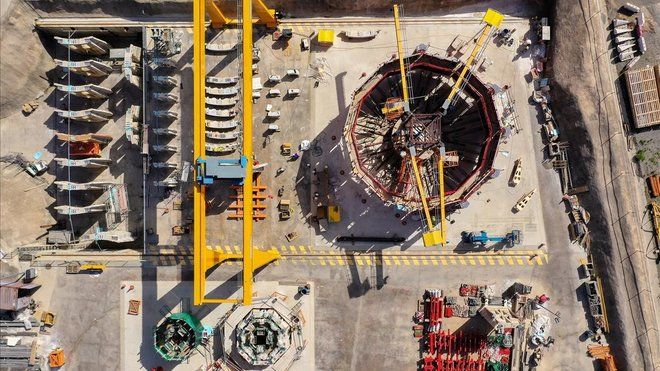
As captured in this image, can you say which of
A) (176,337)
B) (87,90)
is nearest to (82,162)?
(87,90)

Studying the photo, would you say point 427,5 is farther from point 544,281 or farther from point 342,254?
point 544,281

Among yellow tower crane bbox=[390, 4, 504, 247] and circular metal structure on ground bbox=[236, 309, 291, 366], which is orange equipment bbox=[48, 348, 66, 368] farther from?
yellow tower crane bbox=[390, 4, 504, 247]

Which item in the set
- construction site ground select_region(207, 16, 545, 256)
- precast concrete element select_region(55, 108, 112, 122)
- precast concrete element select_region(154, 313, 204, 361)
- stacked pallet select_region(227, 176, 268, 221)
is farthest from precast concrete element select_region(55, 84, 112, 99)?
precast concrete element select_region(154, 313, 204, 361)

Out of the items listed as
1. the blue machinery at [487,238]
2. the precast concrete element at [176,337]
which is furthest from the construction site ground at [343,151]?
the precast concrete element at [176,337]

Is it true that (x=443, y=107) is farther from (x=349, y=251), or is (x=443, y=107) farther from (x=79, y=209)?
(x=79, y=209)

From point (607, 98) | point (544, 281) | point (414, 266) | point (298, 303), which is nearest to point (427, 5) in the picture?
point (607, 98)

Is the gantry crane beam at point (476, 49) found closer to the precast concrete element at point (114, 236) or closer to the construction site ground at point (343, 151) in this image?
the construction site ground at point (343, 151)
